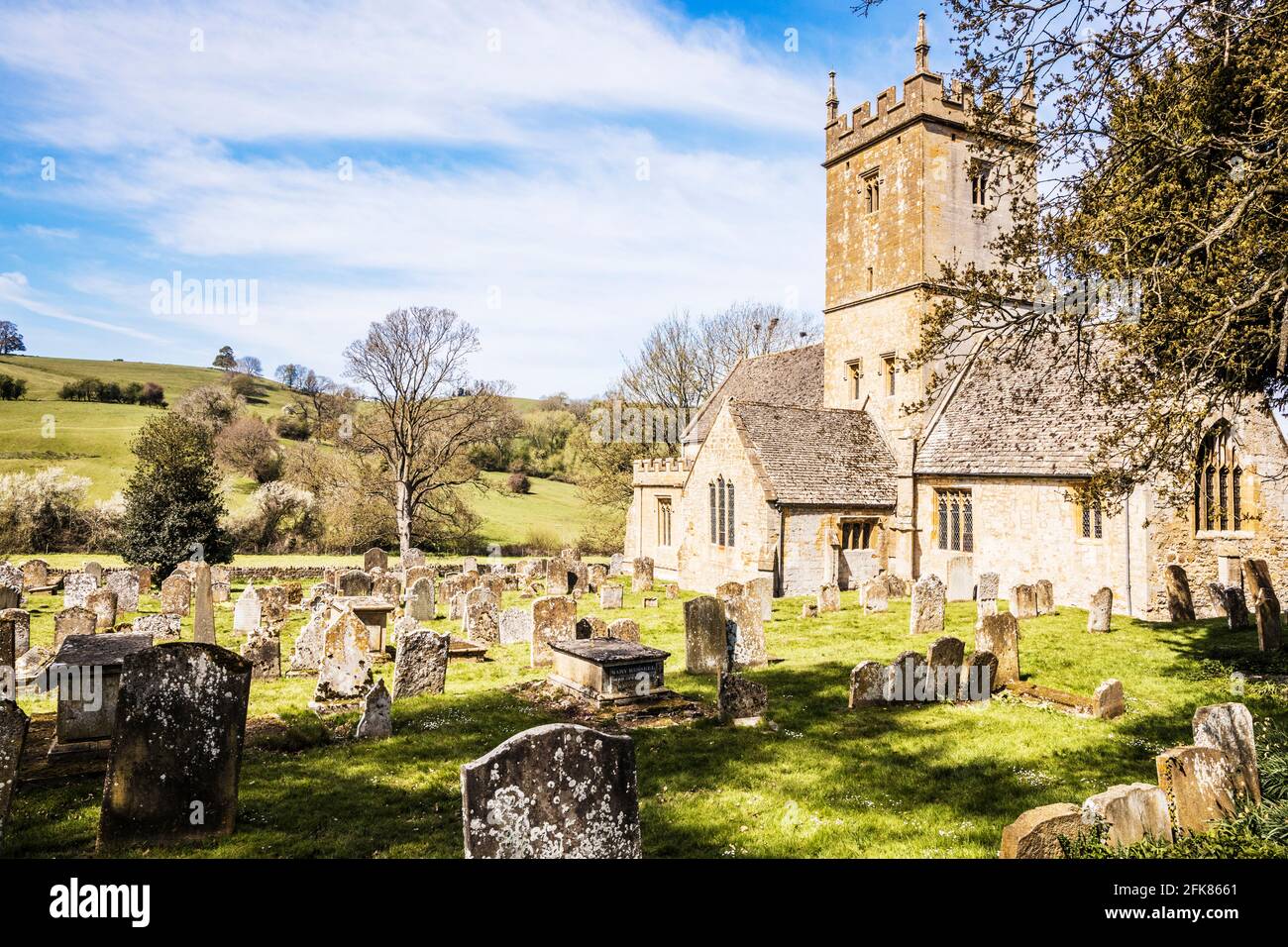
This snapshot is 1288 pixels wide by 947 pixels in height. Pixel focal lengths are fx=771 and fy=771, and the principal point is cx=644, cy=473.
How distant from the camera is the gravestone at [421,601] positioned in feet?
65.9

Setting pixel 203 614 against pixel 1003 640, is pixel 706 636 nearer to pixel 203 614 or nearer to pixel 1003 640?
pixel 1003 640

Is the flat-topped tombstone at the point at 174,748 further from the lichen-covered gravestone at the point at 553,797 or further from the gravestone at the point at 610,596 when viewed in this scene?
the gravestone at the point at 610,596

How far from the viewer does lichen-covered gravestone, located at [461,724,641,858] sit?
184 inches

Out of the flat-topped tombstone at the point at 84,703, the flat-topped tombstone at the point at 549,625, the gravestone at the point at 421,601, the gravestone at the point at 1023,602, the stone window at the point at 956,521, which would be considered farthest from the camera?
the stone window at the point at 956,521

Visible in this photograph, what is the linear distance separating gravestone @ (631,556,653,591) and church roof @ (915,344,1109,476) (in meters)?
9.43

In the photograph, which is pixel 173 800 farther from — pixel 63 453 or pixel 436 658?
pixel 63 453

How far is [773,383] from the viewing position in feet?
111

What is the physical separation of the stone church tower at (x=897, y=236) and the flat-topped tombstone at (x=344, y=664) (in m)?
17.8

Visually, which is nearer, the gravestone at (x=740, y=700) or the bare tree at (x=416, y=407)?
the gravestone at (x=740, y=700)

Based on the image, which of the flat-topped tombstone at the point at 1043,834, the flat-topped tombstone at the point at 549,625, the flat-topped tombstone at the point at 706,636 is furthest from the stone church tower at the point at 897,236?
the flat-topped tombstone at the point at 1043,834

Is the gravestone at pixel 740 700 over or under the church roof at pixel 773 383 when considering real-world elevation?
under

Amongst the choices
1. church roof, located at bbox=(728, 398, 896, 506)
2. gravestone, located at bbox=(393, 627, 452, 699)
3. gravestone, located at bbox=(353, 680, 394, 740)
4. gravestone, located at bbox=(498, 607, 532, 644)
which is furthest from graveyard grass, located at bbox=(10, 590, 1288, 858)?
church roof, located at bbox=(728, 398, 896, 506)

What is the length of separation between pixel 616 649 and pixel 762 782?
169 inches

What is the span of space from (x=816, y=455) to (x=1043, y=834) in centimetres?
2027
